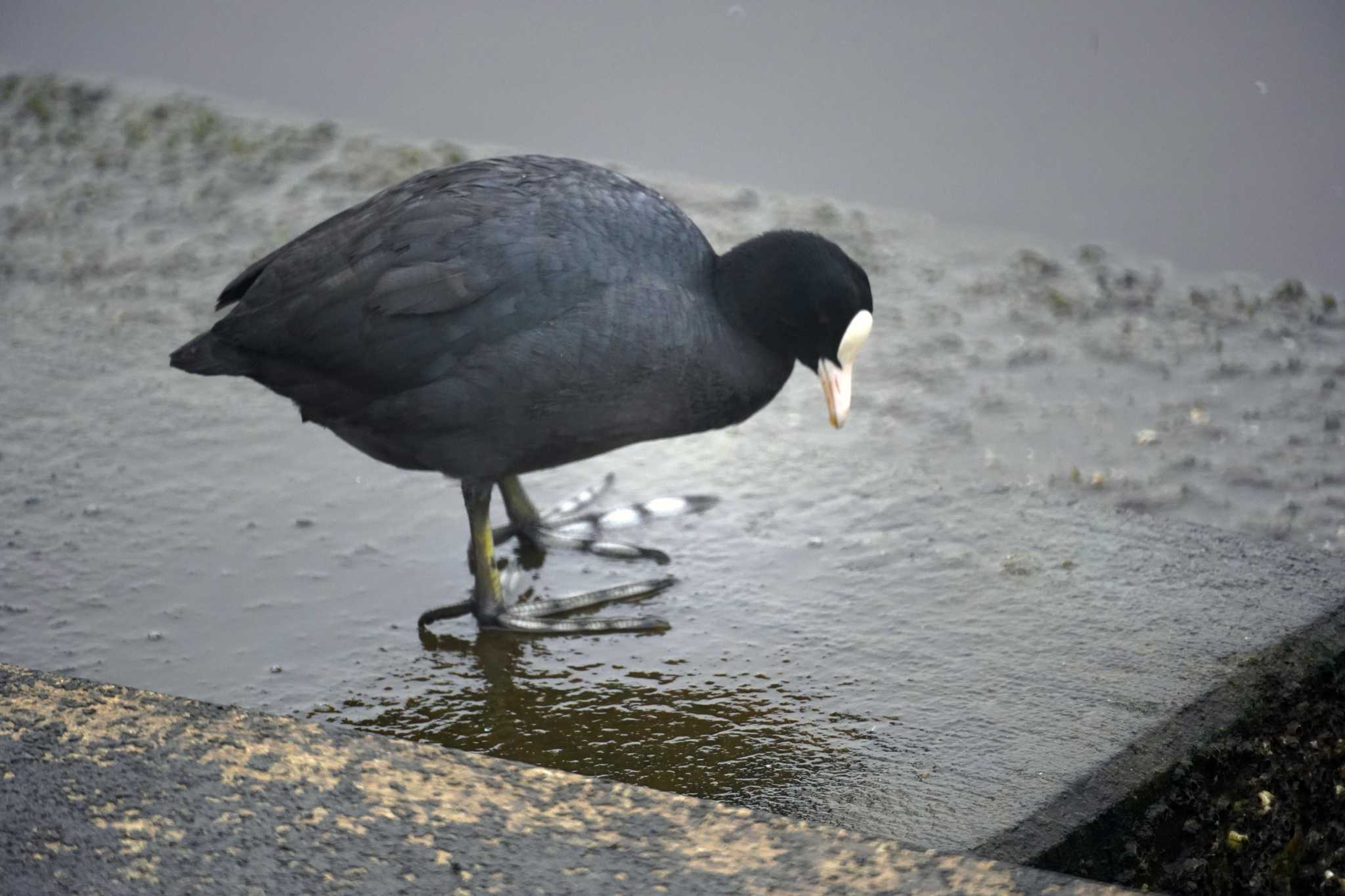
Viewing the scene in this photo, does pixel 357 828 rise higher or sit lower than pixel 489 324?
lower

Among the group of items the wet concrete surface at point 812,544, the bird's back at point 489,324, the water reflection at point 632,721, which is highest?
the bird's back at point 489,324

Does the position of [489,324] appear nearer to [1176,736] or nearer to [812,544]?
[812,544]

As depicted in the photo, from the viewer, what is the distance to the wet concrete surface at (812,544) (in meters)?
2.74

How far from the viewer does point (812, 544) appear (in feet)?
11.3

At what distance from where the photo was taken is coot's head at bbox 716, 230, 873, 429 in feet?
10.2

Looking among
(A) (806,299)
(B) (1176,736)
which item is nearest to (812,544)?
(A) (806,299)

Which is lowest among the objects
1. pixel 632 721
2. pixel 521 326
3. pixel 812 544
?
pixel 632 721

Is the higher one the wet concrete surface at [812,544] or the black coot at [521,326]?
the black coot at [521,326]

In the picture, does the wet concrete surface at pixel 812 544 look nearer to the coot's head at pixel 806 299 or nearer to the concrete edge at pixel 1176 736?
the concrete edge at pixel 1176 736

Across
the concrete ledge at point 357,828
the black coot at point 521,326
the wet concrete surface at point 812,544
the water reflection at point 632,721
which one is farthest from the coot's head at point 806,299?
the concrete ledge at point 357,828

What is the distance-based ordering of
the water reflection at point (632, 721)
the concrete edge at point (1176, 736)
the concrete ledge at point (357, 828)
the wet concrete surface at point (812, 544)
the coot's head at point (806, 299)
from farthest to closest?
A: the coot's head at point (806, 299)
the wet concrete surface at point (812, 544)
the water reflection at point (632, 721)
the concrete edge at point (1176, 736)
the concrete ledge at point (357, 828)

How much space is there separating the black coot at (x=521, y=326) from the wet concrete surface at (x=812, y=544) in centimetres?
33

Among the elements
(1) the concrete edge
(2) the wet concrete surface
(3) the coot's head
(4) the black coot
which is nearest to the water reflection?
(2) the wet concrete surface

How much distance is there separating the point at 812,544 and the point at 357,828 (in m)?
1.63
